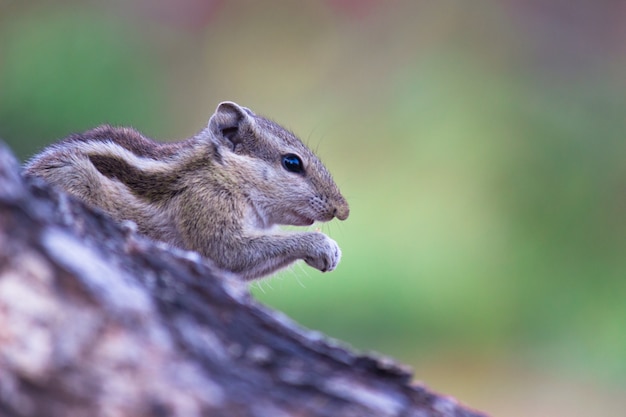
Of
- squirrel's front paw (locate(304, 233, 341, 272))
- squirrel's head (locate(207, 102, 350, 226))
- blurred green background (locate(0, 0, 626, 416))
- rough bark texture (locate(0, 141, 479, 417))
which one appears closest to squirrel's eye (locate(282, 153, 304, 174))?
squirrel's head (locate(207, 102, 350, 226))

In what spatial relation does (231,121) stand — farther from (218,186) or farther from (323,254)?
(323,254)

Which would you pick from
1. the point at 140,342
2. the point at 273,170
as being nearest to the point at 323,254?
the point at 273,170

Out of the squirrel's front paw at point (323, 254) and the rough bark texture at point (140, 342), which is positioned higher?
the squirrel's front paw at point (323, 254)

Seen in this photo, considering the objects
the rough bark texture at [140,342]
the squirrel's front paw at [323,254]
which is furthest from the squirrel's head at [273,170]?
the rough bark texture at [140,342]

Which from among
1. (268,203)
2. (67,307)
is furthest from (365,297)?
(67,307)

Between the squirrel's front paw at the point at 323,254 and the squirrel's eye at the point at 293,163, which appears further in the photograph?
the squirrel's eye at the point at 293,163

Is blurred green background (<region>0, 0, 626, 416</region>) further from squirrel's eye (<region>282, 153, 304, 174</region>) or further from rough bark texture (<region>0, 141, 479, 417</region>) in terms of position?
rough bark texture (<region>0, 141, 479, 417</region>)

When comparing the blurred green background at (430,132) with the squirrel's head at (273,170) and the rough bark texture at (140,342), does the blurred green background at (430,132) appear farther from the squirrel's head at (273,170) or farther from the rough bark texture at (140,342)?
the rough bark texture at (140,342)

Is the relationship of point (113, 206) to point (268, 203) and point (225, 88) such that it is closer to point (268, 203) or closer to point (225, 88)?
point (268, 203)
